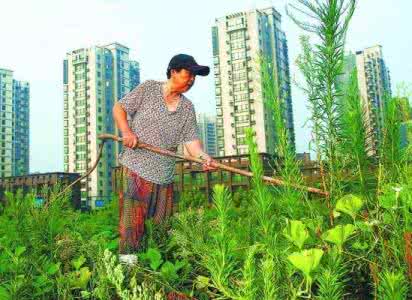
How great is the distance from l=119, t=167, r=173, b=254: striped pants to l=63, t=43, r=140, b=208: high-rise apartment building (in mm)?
83502

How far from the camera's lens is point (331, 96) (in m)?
1.44

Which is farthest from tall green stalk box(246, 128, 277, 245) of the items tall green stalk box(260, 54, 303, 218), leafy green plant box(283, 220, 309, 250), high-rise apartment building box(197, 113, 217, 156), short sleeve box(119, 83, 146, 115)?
high-rise apartment building box(197, 113, 217, 156)

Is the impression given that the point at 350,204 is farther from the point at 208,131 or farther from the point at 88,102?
the point at 208,131

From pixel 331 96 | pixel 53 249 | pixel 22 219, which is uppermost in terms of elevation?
pixel 331 96

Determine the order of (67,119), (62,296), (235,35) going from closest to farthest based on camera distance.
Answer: (62,296) < (235,35) < (67,119)

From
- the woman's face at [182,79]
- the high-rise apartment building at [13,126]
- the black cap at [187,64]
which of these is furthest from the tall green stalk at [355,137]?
Answer: the high-rise apartment building at [13,126]

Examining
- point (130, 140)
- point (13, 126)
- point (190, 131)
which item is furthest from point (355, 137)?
point (13, 126)

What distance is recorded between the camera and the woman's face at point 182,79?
3.50m

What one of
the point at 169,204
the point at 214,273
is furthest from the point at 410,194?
the point at 169,204

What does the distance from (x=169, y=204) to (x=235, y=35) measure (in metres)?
75.4

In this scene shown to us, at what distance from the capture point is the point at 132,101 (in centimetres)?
356

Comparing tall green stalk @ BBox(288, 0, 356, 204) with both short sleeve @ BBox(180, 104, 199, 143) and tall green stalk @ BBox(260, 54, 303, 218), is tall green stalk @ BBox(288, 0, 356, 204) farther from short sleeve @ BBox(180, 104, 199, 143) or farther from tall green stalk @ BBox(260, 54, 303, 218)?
short sleeve @ BBox(180, 104, 199, 143)

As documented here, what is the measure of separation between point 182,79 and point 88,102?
88893 millimetres

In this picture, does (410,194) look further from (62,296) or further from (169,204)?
(169,204)
